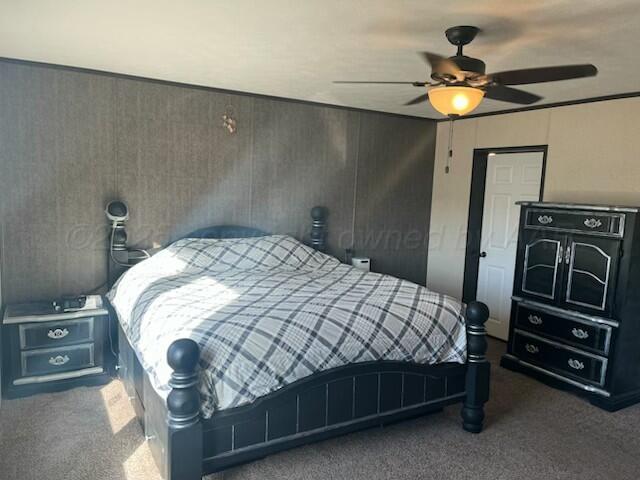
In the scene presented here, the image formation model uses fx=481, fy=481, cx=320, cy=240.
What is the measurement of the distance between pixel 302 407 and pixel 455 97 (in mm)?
1731

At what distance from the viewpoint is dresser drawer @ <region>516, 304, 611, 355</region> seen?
133 inches

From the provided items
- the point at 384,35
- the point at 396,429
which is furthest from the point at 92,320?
the point at 384,35

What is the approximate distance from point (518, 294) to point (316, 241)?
1.87 m

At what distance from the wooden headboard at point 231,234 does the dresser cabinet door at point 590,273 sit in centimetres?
214

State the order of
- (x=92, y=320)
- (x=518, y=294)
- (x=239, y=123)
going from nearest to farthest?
(x=92, y=320) < (x=518, y=294) < (x=239, y=123)

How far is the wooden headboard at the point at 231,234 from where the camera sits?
3.77 metres

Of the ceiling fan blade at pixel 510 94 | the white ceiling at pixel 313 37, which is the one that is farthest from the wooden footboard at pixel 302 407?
the white ceiling at pixel 313 37

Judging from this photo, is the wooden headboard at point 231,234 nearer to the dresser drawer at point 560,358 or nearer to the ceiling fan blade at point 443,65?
the dresser drawer at point 560,358

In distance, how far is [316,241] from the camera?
4.67 m

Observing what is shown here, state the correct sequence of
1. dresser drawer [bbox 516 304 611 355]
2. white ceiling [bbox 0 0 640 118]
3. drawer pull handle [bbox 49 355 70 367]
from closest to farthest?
white ceiling [bbox 0 0 640 118] < drawer pull handle [bbox 49 355 70 367] < dresser drawer [bbox 516 304 611 355]

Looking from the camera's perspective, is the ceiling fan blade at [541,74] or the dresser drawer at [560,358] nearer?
the ceiling fan blade at [541,74]

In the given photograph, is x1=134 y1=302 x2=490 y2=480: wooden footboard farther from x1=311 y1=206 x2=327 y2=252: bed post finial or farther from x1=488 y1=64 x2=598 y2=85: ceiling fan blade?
x1=311 y1=206 x2=327 y2=252: bed post finial

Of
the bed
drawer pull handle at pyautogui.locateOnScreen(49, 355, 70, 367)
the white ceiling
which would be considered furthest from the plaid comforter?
the white ceiling

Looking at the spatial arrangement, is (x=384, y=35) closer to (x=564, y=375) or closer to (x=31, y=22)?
(x=31, y=22)
